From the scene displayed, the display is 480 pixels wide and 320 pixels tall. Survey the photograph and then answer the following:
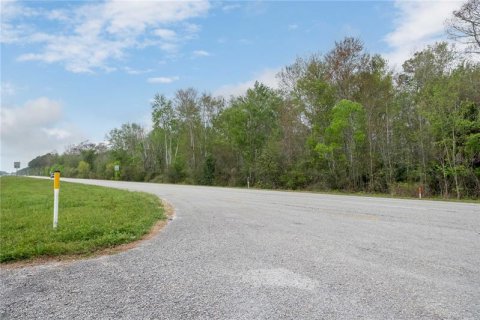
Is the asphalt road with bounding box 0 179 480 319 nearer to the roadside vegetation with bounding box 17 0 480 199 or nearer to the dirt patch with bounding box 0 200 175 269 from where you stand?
the dirt patch with bounding box 0 200 175 269

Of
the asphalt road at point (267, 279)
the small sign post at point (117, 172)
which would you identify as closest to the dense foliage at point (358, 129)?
the asphalt road at point (267, 279)

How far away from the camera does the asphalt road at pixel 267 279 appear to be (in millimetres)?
3271

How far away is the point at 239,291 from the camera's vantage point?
3742 millimetres

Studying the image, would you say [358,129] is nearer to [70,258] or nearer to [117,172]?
[70,258]

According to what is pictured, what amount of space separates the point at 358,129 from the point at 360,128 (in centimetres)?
17

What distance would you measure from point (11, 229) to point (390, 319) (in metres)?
8.22

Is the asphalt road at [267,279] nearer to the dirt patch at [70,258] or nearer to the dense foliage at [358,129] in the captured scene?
the dirt patch at [70,258]

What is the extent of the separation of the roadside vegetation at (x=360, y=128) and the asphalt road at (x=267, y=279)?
15223 mm

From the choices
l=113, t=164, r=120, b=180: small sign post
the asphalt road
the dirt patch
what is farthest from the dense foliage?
l=113, t=164, r=120, b=180: small sign post

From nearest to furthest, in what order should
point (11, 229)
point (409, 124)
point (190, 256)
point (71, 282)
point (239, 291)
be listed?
point (239, 291) → point (71, 282) → point (190, 256) → point (11, 229) → point (409, 124)

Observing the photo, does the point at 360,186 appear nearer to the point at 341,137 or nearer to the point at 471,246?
the point at 341,137

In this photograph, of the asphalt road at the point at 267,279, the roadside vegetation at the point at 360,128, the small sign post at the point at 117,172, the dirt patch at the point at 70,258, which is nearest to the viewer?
the asphalt road at the point at 267,279

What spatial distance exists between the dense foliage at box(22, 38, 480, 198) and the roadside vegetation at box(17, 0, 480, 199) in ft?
0.23

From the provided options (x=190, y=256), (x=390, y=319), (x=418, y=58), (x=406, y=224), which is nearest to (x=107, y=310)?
(x=190, y=256)
